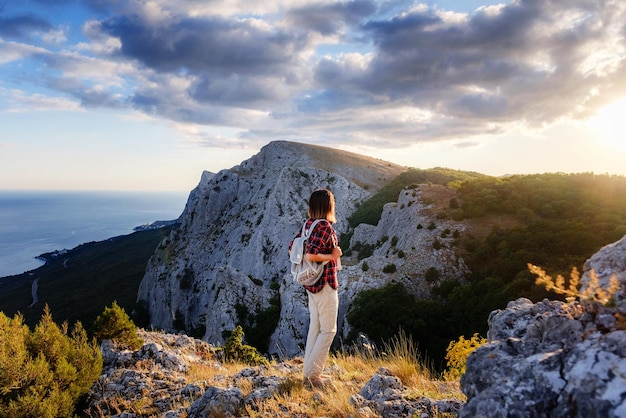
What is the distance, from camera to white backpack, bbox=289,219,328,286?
5.64 m

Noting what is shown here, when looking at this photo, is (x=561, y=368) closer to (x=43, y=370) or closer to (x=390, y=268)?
(x=43, y=370)

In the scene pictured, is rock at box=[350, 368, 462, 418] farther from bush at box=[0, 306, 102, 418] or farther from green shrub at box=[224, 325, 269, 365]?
green shrub at box=[224, 325, 269, 365]

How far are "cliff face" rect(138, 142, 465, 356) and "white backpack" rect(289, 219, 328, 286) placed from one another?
51.2ft

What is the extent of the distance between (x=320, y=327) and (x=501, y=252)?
17.6 m

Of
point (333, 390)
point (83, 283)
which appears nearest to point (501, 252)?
point (333, 390)

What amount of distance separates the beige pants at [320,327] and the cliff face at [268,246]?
14.7m

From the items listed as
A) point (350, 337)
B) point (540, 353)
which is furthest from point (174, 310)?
point (540, 353)

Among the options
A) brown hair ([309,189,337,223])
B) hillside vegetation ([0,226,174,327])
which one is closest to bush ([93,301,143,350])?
brown hair ([309,189,337,223])

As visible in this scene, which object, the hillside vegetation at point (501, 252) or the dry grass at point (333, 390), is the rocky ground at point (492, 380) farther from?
the hillside vegetation at point (501, 252)

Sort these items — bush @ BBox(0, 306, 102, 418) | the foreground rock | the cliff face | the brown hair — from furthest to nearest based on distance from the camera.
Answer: the cliff face → bush @ BBox(0, 306, 102, 418) → the brown hair → the foreground rock

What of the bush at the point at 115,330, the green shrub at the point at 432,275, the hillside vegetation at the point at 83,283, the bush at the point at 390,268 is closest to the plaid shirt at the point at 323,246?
the bush at the point at 115,330

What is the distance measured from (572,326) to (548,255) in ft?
61.2

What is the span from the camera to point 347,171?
66.9m

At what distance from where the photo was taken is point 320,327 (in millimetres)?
6023
